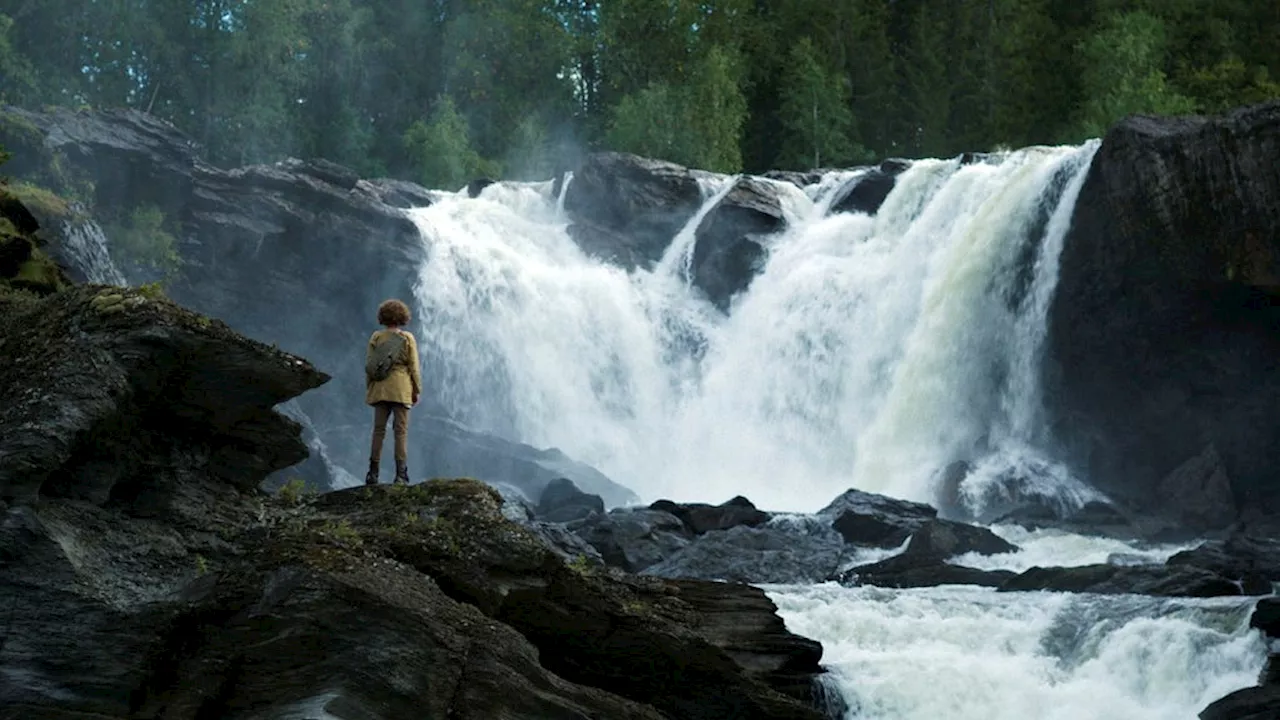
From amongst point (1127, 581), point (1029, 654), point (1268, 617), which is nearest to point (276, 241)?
point (1127, 581)

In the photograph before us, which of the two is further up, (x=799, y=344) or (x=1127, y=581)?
(x=799, y=344)

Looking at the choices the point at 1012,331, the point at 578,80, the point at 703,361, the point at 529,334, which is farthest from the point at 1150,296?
the point at 578,80

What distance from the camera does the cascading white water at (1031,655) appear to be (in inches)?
648

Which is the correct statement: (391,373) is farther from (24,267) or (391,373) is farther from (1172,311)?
(1172,311)

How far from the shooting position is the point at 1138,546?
1155 inches

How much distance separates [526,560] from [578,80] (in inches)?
2444

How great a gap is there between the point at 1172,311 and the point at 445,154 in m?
38.0

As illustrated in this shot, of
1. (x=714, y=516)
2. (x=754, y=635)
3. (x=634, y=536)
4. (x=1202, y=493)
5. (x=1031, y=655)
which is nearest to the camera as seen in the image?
(x=754, y=635)

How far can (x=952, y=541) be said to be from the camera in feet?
87.9

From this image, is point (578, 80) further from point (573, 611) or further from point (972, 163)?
point (573, 611)

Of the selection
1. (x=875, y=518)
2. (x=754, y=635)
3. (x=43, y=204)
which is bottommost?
(x=754, y=635)

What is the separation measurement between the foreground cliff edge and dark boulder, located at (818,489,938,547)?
50.3 feet

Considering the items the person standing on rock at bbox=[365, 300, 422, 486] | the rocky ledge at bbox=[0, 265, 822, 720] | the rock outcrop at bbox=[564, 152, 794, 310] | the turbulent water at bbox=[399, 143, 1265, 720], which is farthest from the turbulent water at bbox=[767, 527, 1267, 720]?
the rock outcrop at bbox=[564, 152, 794, 310]

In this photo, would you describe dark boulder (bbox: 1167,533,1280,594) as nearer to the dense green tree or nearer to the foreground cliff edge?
the foreground cliff edge
